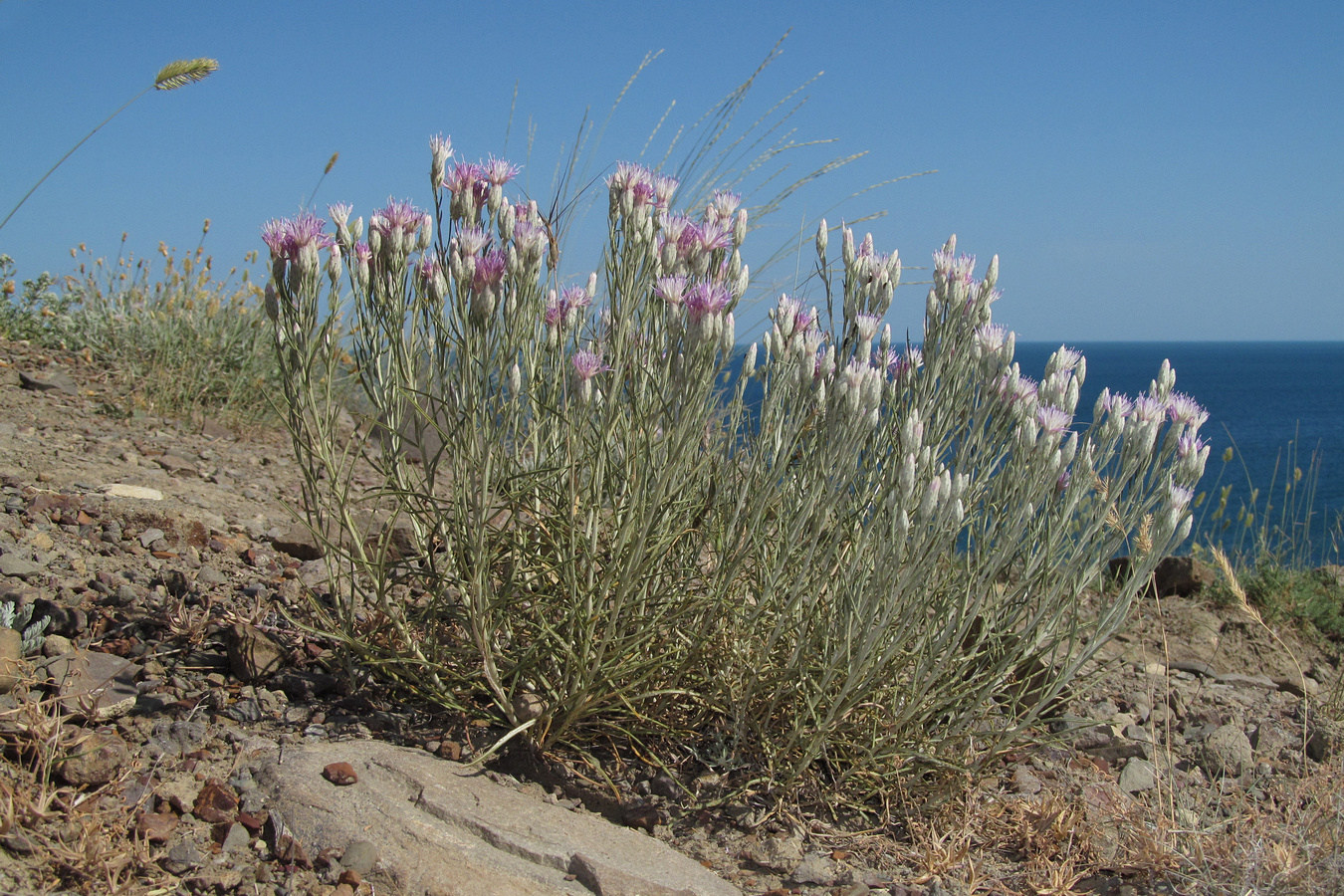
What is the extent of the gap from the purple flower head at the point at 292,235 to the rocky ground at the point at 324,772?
1216 millimetres

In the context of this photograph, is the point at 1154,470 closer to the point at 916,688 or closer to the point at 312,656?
the point at 916,688

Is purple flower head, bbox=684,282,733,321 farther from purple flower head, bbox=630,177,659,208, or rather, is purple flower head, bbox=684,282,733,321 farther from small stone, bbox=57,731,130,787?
small stone, bbox=57,731,130,787

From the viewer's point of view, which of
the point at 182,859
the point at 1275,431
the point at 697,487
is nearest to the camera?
the point at 182,859

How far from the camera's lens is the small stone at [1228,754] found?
305 centimetres

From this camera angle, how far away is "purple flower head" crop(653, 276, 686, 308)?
219cm

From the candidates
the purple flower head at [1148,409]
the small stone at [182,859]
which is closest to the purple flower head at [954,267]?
the purple flower head at [1148,409]

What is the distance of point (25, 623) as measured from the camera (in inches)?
102

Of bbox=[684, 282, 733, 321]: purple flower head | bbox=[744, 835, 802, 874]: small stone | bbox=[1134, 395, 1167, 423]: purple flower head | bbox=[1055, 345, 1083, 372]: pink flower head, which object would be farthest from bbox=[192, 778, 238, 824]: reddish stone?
bbox=[1134, 395, 1167, 423]: purple flower head

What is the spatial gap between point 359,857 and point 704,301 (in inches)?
58.6

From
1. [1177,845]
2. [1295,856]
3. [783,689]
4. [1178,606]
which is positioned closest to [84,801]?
[783,689]

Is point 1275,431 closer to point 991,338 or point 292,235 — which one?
point 991,338

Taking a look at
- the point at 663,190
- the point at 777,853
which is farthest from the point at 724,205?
the point at 777,853

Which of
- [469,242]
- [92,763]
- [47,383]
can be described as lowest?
[92,763]

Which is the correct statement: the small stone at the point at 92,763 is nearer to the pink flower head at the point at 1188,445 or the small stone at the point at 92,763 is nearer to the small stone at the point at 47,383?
the pink flower head at the point at 1188,445
